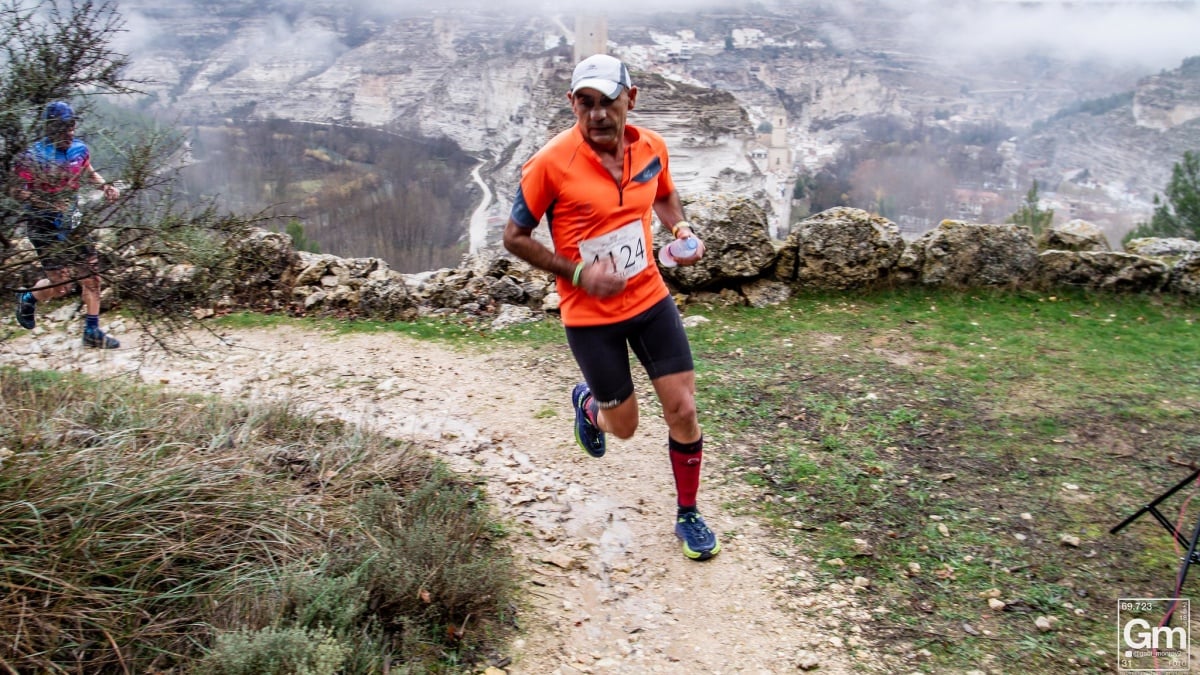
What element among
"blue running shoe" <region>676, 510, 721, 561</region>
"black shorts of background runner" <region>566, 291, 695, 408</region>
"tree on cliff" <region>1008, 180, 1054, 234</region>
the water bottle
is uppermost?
the water bottle

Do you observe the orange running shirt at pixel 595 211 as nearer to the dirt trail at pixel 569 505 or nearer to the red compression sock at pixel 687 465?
the red compression sock at pixel 687 465

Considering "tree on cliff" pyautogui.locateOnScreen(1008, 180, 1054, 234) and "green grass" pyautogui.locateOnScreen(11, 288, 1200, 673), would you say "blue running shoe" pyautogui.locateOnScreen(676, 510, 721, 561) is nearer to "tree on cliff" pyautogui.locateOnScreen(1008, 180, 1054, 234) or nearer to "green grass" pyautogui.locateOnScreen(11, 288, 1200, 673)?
"green grass" pyautogui.locateOnScreen(11, 288, 1200, 673)

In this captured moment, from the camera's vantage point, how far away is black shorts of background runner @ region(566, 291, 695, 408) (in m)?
3.60

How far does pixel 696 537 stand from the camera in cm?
384

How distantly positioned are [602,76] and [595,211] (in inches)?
23.5

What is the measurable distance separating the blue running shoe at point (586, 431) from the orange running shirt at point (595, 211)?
0.88 metres

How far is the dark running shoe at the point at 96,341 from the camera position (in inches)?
267

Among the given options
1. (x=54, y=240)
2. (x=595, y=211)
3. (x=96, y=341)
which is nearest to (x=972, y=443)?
(x=595, y=211)

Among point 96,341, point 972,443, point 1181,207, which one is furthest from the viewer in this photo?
point 1181,207

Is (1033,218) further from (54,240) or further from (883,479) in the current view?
(54,240)

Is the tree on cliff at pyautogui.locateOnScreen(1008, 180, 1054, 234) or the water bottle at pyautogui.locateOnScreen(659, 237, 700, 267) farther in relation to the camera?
the tree on cliff at pyautogui.locateOnScreen(1008, 180, 1054, 234)

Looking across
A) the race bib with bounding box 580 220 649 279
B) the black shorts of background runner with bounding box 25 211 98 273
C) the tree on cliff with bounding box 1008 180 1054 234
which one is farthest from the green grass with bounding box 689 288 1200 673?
the tree on cliff with bounding box 1008 180 1054 234

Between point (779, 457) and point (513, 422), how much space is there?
1.91 metres

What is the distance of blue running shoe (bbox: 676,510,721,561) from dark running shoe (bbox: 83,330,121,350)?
581 cm
